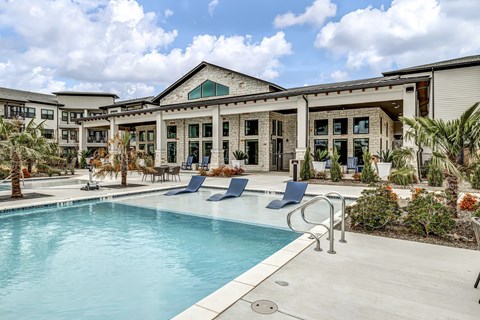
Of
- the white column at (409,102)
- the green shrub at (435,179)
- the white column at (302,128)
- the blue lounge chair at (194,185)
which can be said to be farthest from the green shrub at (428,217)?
the white column at (302,128)

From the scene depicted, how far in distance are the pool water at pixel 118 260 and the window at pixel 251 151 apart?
46.3 feet

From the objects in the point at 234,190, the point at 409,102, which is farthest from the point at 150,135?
the point at 409,102

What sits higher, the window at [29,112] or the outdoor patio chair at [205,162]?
the window at [29,112]

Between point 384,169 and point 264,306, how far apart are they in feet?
43.4

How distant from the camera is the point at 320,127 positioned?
2155 centimetres

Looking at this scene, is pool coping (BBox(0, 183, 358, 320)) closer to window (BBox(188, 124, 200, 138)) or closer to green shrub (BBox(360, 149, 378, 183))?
green shrub (BBox(360, 149, 378, 183))

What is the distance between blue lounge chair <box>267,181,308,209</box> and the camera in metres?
9.48

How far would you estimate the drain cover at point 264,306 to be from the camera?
117 inches

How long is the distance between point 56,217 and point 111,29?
1822 centimetres

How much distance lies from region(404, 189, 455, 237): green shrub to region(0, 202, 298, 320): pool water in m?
2.46

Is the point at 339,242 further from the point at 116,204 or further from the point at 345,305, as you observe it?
the point at 116,204

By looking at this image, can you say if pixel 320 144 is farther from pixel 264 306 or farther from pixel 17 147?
pixel 264 306

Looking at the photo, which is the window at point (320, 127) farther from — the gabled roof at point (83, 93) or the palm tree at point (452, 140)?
the gabled roof at point (83, 93)

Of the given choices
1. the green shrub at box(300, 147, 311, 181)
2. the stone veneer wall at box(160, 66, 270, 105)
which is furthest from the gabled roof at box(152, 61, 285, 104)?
the green shrub at box(300, 147, 311, 181)
